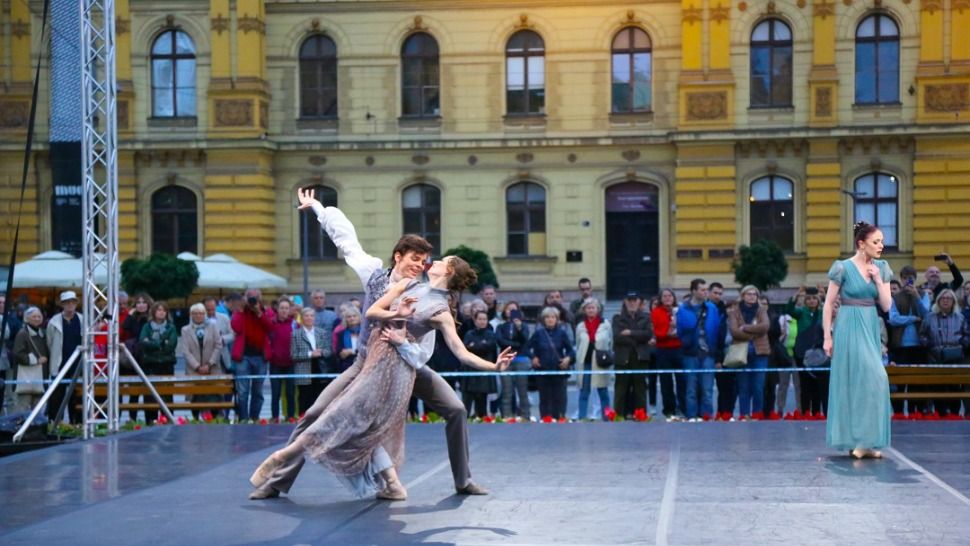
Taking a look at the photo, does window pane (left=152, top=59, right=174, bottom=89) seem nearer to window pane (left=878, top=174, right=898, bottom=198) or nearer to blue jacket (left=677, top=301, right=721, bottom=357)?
window pane (left=878, top=174, right=898, bottom=198)

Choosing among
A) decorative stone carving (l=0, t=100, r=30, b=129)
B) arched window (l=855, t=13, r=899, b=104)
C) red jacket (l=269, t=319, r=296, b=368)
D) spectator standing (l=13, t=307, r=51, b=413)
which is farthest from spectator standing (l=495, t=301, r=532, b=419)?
decorative stone carving (l=0, t=100, r=30, b=129)

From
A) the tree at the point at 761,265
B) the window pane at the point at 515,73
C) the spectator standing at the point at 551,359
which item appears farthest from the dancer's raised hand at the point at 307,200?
the window pane at the point at 515,73

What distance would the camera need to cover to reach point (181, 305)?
1609 inches

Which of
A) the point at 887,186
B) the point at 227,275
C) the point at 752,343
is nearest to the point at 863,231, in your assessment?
the point at 752,343

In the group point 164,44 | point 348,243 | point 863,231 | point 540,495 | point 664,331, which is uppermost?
point 164,44

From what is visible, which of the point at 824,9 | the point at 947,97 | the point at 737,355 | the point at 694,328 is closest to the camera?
the point at 737,355

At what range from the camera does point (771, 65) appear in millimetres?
41094

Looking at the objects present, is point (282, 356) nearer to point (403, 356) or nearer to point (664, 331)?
point (664, 331)

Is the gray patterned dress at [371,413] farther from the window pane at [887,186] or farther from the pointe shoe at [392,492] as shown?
the window pane at [887,186]

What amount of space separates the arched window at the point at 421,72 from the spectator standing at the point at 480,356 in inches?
Answer: 899

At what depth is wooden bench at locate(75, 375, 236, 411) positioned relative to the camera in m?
19.4

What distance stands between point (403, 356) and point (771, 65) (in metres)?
31.8

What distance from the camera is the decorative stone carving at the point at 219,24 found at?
139 feet

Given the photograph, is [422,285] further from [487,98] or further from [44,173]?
[44,173]
